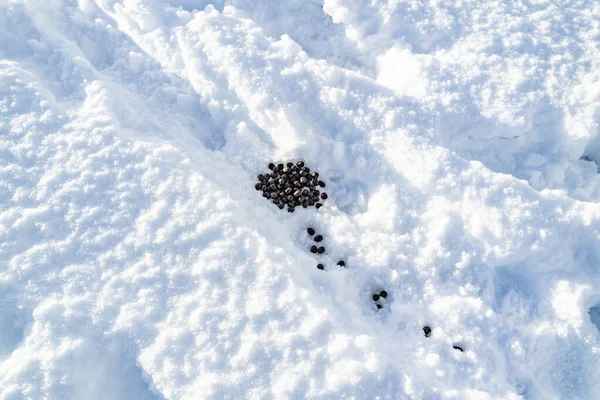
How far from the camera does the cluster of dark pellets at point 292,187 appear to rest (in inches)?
194

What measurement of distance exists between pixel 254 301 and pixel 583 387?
126 inches

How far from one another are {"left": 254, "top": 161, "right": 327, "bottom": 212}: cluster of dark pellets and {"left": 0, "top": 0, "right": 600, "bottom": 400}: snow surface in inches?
5.7

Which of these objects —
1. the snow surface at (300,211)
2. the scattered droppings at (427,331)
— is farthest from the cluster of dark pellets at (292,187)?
the scattered droppings at (427,331)

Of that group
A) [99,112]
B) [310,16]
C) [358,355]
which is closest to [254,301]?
[358,355]

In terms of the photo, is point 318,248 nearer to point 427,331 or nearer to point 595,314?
point 427,331

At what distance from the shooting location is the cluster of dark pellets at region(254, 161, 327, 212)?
Result: 16.2 feet

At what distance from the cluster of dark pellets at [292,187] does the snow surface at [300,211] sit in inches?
5.7

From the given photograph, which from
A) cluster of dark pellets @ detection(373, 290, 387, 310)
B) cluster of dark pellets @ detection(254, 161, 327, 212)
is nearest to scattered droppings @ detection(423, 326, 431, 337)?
cluster of dark pellets @ detection(373, 290, 387, 310)

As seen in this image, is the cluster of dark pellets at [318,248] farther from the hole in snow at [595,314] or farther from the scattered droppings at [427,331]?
the hole in snow at [595,314]

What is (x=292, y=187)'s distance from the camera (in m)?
4.99

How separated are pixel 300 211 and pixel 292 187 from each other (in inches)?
11.2

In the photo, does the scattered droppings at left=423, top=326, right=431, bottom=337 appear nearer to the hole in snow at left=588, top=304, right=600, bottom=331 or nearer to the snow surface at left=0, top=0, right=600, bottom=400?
the snow surface at left=0, top=0, right=600, bottom=400

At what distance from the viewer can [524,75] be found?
16.5ft

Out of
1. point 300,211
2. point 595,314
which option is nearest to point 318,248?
point 300,211
